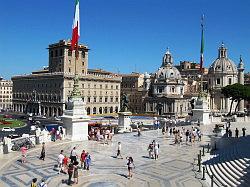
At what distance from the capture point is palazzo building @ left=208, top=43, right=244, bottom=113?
108 m

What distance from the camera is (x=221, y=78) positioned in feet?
356

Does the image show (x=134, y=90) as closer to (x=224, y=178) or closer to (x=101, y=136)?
(x=101, y=136)

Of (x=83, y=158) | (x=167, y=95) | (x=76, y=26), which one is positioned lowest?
(x=83, y=158)

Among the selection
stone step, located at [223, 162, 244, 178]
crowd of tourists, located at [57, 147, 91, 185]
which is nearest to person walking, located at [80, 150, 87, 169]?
crowd of tourists, located at [57, 147, 91, 185]

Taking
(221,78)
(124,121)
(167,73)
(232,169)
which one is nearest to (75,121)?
(124,121)

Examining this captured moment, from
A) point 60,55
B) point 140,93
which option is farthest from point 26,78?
point 140,93

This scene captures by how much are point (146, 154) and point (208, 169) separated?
19.0ft

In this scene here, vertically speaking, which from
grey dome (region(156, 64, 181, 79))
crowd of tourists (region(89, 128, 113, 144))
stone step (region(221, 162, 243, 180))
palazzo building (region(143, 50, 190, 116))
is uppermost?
grey dome (region(156, 64, 181, 79))

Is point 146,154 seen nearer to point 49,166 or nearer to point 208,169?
point 208,169

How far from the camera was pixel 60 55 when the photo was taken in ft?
365

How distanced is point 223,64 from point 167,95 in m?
21.0

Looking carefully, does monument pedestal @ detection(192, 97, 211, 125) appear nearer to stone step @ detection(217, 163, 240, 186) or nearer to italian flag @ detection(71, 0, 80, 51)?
italian flag @ detection(71, 0, 80, 51)

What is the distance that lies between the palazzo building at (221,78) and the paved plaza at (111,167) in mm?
84081

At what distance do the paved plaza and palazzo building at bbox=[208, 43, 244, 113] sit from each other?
3310 inches
